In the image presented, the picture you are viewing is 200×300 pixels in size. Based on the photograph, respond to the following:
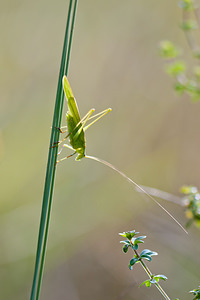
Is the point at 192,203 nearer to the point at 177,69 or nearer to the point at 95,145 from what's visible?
the point at 177,69

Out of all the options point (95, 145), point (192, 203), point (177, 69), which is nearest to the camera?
point (192, 203)

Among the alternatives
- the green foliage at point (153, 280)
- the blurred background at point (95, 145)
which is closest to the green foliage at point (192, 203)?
the green foliage at point (153, 280)

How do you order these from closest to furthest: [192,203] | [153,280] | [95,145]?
[153,280] → [192,203] → [95,145]

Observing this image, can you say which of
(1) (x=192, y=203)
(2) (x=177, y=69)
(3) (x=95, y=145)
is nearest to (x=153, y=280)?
(1) (x=192, y=203)

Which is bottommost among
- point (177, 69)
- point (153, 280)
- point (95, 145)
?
point (153, 280)

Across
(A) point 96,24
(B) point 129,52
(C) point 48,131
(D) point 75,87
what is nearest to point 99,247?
(C) point 48,131

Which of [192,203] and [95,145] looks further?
[95,145]

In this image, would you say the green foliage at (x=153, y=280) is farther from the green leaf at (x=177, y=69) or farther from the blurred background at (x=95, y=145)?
the blurred background at (x=95, y=145)

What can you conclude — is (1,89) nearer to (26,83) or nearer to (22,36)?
(26,83)
